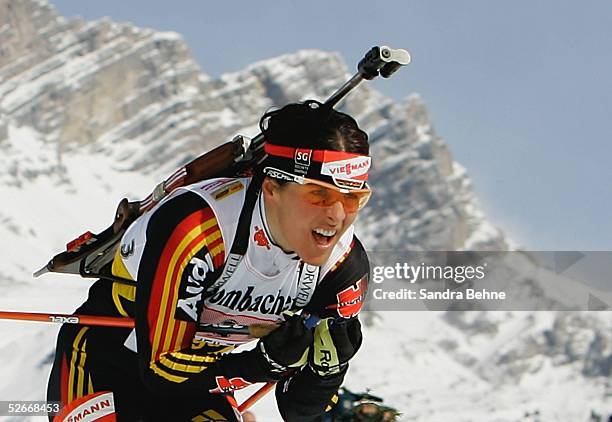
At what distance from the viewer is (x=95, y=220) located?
625ft

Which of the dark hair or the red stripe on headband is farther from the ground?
the dark hair

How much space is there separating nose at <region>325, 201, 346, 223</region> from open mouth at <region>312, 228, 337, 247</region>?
6 centimetres

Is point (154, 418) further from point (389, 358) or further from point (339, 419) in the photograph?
point (389, 358)

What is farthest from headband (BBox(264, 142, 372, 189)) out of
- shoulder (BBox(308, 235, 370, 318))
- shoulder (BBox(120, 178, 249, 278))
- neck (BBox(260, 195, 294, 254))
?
shoulder (BBox(308, 235, 370, 318))

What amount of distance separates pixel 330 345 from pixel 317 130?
0.95 metres

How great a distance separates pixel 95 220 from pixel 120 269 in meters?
189

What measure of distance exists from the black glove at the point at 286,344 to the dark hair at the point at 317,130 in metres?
0.76

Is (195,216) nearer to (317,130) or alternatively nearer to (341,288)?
(317,130)

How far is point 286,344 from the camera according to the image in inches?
177

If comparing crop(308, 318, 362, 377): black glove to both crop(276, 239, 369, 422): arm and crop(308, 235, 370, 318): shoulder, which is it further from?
crop(308, 235, 370, 318): shoulder

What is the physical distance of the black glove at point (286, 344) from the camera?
4.48m

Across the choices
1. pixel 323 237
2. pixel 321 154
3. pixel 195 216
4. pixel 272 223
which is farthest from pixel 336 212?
pixel 195 216

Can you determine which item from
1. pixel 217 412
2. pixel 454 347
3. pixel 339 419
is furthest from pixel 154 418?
pixel 454 347

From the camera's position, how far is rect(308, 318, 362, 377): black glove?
4652 millimetres
